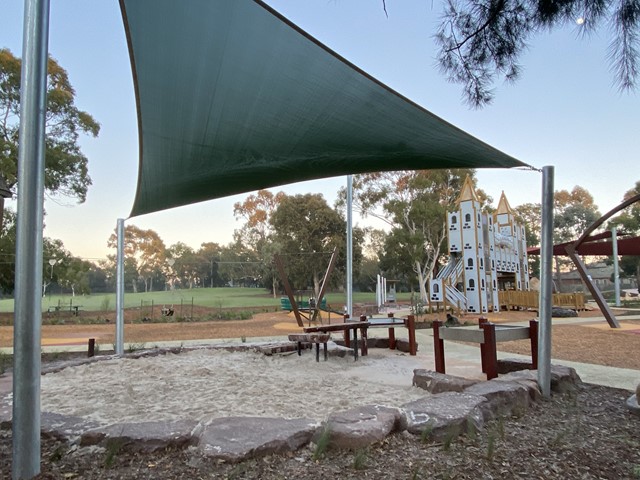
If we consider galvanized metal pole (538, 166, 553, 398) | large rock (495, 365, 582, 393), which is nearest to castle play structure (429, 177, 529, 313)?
large rock (495, 365, 582, 393)

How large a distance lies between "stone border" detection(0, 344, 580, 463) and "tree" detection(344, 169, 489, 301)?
63.0 feet

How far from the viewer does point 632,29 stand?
2.88m

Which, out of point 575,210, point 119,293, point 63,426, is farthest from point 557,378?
point 575,210

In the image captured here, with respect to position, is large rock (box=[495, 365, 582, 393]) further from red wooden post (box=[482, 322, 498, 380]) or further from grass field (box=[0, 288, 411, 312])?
grass field (box=[0, 288, 411, 312])

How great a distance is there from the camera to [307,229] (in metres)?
27.5

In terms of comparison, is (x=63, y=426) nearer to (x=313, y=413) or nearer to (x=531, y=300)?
(x=313, y=413)

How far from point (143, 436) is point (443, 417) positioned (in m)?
1.72

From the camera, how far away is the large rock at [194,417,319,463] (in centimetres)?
215

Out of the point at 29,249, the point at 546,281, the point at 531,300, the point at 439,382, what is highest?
the point at 29,249

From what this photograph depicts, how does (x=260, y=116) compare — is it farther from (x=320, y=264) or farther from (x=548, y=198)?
(x=320, y=264)

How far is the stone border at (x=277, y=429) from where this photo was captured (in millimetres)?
2240

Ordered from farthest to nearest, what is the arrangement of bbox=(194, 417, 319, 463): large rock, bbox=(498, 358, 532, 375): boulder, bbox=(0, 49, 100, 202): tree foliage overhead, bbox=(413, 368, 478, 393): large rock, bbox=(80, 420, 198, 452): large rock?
bbox=(0, 49, 100, 202): tree foliage overhead → bbox=(498, 358, 532, 375): boulder → bbox=(413, 368, 478, 393): large rock → bbox=(80, 420, 198, 452): large rock → bbox=(194, 417, 319, 463): large rock

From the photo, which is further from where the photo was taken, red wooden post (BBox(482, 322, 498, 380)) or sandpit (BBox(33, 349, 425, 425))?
red wooden post (BBox(482, 322, 498, 380))

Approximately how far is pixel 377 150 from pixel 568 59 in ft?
5.18
